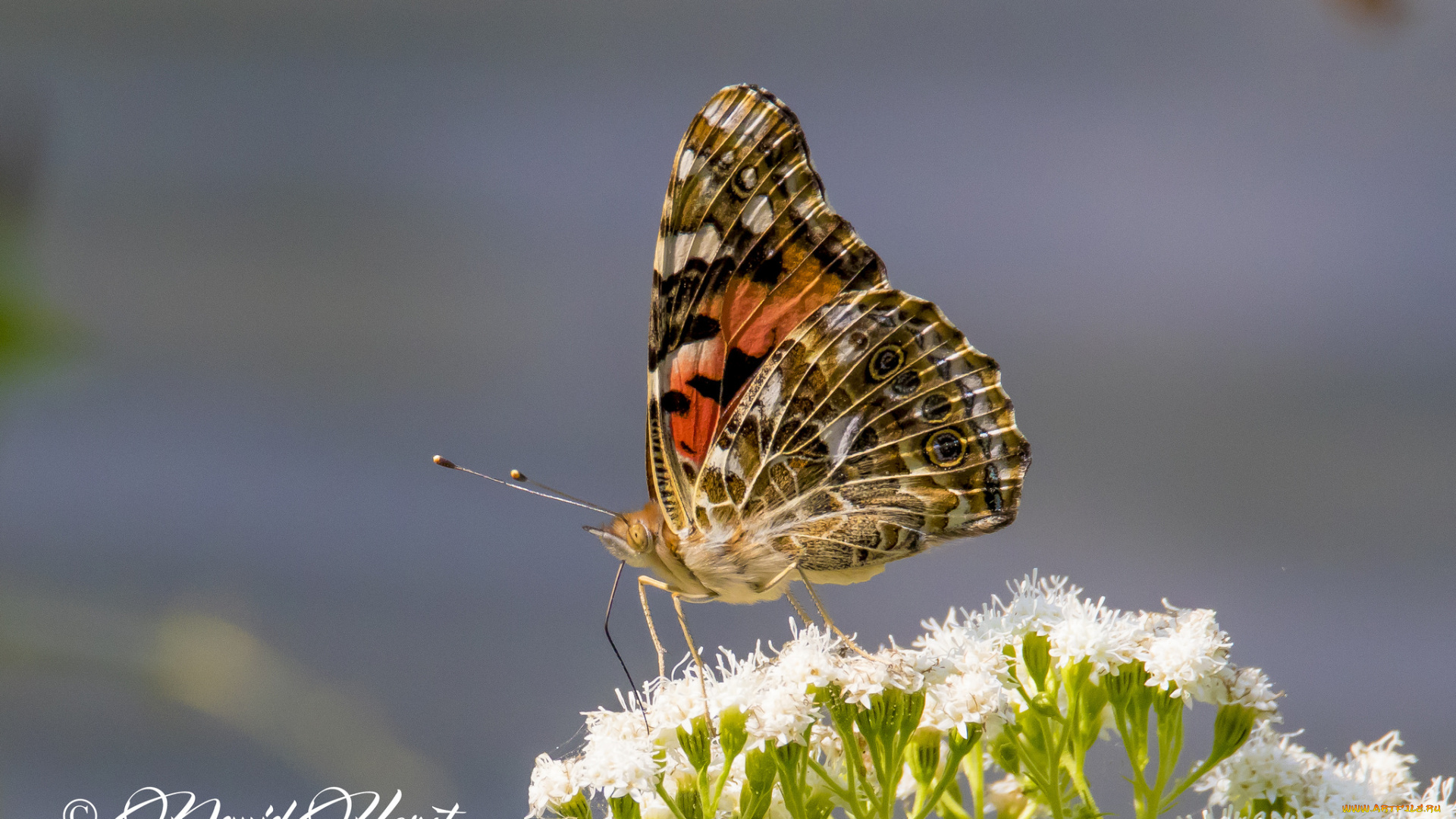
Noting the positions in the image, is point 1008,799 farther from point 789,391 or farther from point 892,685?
point 789,391

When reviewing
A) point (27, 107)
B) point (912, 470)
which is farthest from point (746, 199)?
point (27, 107)

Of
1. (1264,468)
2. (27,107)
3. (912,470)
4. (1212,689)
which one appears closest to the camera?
(1212,689)

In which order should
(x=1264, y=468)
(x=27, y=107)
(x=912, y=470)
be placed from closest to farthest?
(x=912, y=470) → (x=27, y=107) → (x=1264, y=468)

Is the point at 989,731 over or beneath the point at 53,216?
beneath

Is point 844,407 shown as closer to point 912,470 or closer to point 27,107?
point 912,470

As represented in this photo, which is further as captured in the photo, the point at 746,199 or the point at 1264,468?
the point at 1264,468

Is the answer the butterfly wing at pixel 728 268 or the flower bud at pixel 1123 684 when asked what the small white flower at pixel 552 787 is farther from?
the flower bud at pixel 1123 684

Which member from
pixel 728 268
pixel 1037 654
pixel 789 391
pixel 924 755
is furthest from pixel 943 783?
pixel 728 268
